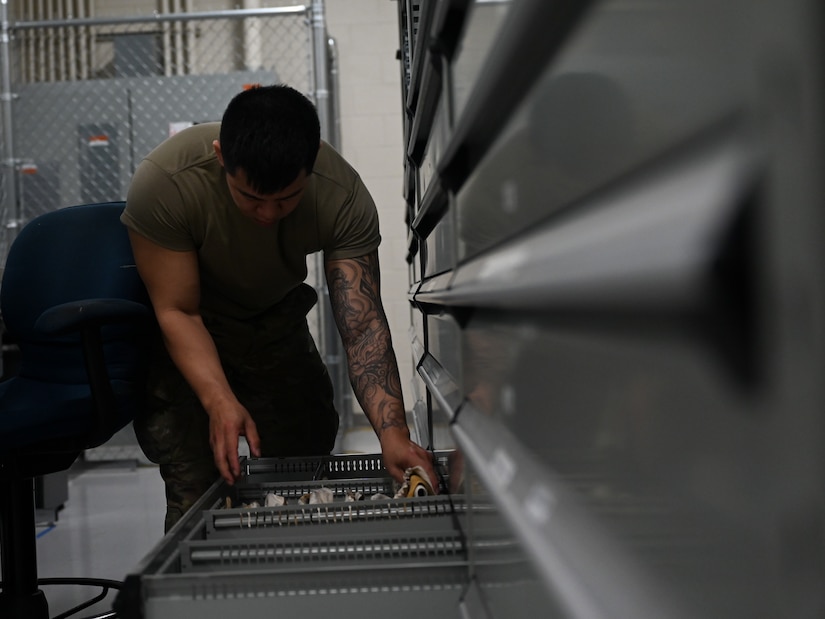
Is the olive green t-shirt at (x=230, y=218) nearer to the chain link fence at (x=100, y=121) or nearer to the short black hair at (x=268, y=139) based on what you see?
the short black hair at (x=268, y=139)

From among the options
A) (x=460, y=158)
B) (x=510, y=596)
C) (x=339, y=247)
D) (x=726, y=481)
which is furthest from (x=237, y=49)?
Result: (x=726, y=481)

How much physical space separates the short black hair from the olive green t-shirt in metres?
0.21

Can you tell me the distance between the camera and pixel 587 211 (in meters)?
0.44

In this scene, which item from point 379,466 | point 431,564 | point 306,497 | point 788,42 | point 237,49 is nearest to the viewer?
point 788,42

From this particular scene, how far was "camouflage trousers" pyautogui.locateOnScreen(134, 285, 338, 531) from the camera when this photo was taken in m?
2.02

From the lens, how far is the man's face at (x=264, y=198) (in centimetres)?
152

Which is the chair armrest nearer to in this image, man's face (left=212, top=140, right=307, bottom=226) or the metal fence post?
man's face (left=212, top=140, right=307, bottom=226)

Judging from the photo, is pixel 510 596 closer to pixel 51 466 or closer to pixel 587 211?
pixel 587 211

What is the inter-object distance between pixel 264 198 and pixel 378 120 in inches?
150

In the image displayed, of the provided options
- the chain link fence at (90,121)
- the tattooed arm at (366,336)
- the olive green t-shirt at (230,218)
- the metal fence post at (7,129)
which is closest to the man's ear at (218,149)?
the olive green t-shirt at (230,218)

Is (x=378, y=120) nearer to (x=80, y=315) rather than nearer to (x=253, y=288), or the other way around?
(x=253, y=288)

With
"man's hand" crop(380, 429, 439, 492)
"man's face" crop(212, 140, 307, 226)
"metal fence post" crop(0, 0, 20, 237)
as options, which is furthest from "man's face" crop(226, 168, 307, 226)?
"metal fence post" crop(0, 0, 20, 237)

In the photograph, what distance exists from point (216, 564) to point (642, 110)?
32.9 inches

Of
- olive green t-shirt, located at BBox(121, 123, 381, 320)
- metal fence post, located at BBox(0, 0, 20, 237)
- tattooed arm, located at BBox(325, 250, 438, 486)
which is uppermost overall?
metal fence post, located at BBox(0, 0, 20, 237)
